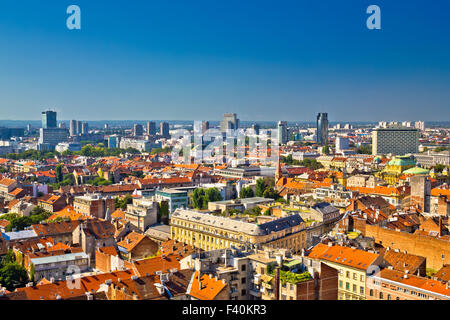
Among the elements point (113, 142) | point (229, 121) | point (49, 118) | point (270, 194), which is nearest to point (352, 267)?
point (270, 194)

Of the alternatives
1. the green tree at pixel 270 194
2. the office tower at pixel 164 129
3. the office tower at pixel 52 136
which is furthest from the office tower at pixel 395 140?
the office tower at pixel 164 129

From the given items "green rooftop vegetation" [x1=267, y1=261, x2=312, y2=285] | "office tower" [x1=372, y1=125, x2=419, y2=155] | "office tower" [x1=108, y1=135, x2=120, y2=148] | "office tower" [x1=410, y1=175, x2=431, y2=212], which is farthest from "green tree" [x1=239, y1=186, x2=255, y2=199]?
"office tower" [x1=108, y1=135, x2=120, y2=148]

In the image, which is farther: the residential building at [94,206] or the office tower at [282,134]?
the office tower at [282,134]

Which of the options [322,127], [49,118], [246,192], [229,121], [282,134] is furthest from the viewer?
[49,118]

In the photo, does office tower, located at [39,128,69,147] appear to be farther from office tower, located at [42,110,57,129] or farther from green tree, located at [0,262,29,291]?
green tree, located at [0,262,29,291]

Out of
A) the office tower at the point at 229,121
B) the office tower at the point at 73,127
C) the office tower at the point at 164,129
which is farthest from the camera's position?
the office tower at the point at 73,127

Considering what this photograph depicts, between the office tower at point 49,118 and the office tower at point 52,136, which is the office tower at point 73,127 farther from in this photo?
the office tower at point 52,136

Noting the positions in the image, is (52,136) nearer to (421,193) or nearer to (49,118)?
(49,118)
